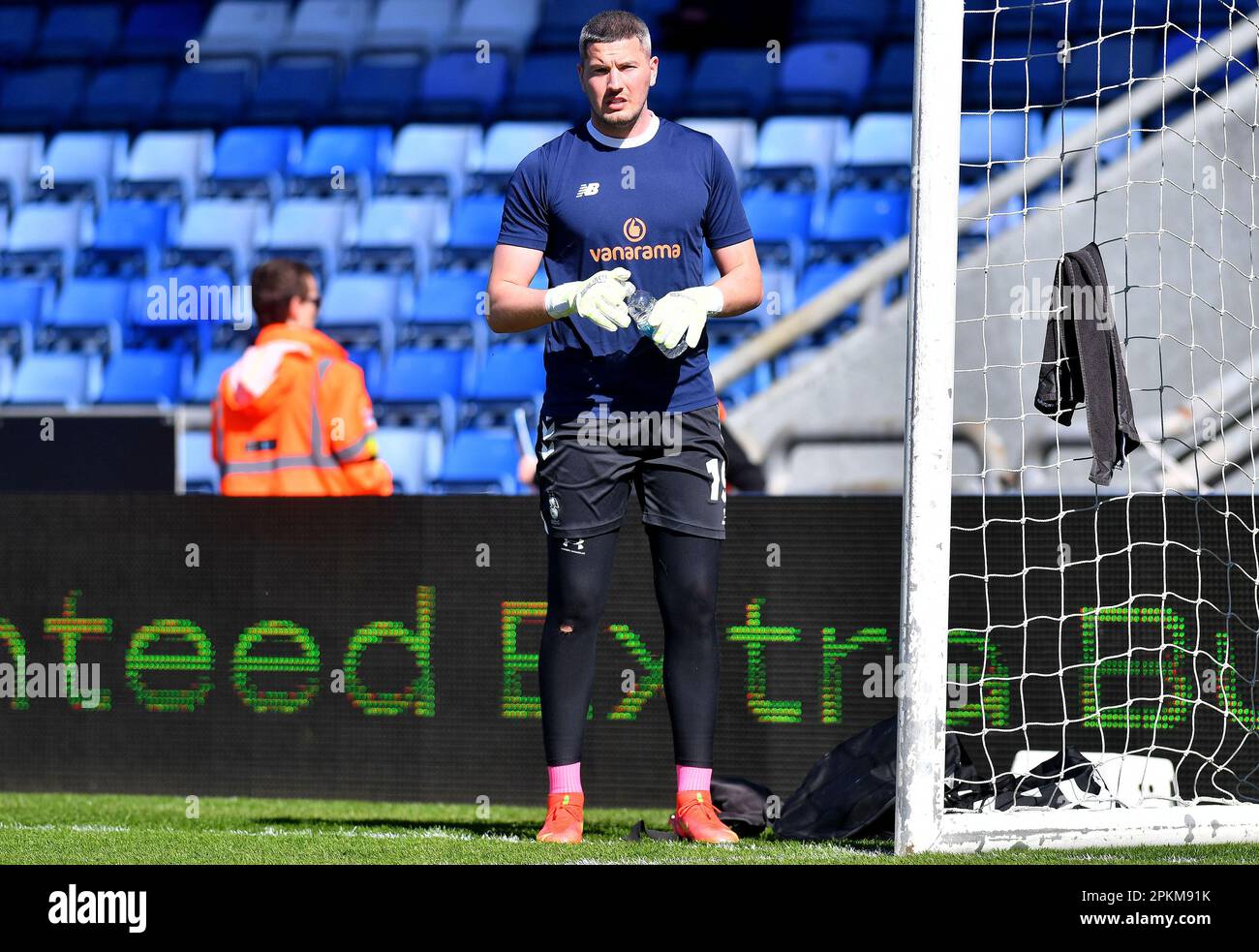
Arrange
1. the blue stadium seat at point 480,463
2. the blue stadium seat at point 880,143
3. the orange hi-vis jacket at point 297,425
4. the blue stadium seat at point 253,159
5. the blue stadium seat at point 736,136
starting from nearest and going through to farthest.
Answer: the orange hi-vis jacket at point 297,425 < the blue stadium seat at point 480,463 < the blue stadium seat at point 880,143 < the blue stadium seat at point 736,136 < the blue stadium seat at point 253,159

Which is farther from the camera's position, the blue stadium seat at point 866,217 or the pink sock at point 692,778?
the blue stadium seat at point 866,217

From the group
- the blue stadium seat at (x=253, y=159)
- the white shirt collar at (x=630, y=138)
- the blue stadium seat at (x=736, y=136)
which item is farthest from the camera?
the blue stadium seat at (x=253, y=159)

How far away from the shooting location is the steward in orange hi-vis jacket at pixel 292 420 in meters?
5.61

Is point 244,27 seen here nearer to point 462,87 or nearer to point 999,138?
point 462,87

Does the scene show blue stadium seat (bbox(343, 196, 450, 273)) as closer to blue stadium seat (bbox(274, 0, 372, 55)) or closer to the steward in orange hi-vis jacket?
blue stadium seat (bbox(274, 0, 372, 55))

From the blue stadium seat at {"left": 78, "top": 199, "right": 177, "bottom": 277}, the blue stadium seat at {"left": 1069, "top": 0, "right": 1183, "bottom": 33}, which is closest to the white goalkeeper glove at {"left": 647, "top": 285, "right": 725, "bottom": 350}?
the blue stadium seat at {"left": 1069, "top": 0, "right": 1183, "bottom": 33}

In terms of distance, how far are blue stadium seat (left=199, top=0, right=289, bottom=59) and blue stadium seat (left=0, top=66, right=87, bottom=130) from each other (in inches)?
41.1

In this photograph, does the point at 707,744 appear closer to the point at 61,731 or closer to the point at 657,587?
the point at 657,587

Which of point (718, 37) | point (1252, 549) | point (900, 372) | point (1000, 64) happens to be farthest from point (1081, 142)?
point (718, 37)

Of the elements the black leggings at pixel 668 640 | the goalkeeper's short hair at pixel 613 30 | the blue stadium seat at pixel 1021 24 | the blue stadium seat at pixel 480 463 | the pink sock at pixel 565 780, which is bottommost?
the pink sock at pixel 565 780

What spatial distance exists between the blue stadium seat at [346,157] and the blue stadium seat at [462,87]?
0.43 meters

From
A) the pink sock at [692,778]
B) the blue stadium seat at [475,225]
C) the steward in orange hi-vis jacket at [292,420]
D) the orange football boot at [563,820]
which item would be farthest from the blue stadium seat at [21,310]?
the pink sock at [692,778]

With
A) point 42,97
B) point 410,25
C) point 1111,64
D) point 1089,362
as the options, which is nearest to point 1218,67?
point 1111,64

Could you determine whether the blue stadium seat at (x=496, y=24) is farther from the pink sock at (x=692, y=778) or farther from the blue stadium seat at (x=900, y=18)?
the pink sock at (x=692, y=778)
